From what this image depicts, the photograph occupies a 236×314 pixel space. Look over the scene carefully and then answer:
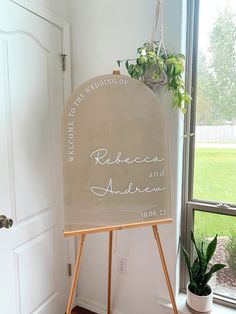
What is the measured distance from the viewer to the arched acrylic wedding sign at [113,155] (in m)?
1.24

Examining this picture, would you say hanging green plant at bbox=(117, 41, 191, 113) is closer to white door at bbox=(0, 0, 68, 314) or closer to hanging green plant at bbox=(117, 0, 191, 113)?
hanging green plant at bbox=(117, 0, 191, 113)

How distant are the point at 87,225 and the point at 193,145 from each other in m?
0.84

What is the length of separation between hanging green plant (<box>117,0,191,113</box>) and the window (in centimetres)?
19

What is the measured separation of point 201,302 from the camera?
1475 millimetres

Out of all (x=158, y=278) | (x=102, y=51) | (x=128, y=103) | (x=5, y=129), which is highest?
(x=102, y=51)

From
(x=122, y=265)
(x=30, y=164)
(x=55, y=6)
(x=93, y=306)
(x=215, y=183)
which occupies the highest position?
(x=55, y=6)

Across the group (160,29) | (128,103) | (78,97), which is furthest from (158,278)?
(160,29)

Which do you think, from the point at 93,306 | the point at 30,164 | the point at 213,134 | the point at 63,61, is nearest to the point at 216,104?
the point at 213,134

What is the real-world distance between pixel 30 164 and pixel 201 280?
50.0 inches

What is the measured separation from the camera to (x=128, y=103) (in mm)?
1273

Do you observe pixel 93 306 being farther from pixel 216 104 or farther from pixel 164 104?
pixel 216 104

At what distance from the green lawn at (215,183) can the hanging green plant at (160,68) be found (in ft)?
1.30

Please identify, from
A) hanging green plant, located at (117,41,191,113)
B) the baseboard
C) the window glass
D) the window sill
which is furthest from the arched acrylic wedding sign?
the baseboard

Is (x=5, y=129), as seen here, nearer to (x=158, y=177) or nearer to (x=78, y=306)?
(x=158, y=177)
